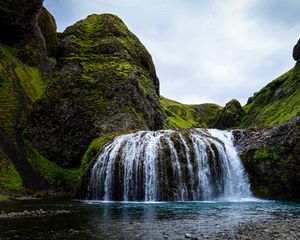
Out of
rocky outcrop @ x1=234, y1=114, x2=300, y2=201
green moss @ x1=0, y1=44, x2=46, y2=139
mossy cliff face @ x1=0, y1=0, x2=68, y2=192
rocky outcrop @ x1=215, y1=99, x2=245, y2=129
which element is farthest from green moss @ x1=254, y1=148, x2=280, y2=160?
rocky outcrop @ x1=215, y1=99, x2=245, y2=129

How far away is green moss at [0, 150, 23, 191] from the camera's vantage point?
48.2m

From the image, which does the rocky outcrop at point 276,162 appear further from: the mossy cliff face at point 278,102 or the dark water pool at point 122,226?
the mossy cliff face at point 278,102

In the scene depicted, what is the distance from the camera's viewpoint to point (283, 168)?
4038cm

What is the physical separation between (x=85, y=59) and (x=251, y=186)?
2112 inches

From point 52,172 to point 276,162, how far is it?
36.5 metres

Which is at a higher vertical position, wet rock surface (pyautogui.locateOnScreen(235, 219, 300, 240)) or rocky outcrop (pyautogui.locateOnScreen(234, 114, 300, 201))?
rocky outcrop (pyautogui.locateOnScreen(234, 114, 300, 201))

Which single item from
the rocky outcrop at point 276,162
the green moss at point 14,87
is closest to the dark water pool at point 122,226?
the rocky outcrop at point 276,162

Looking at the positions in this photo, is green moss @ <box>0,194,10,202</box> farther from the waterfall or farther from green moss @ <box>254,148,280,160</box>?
green moss @ <box>254,148,280,160</box>

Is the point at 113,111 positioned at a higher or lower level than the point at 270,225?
higher

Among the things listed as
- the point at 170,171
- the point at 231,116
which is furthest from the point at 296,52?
the point at 170,171

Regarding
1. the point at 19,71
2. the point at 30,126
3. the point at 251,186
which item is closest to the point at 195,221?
the point at 251,186

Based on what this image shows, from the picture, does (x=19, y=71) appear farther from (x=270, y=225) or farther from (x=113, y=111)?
(x=270, y=225)

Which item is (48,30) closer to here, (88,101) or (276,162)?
(88,101)

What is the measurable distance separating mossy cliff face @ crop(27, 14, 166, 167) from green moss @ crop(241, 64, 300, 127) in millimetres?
29002
